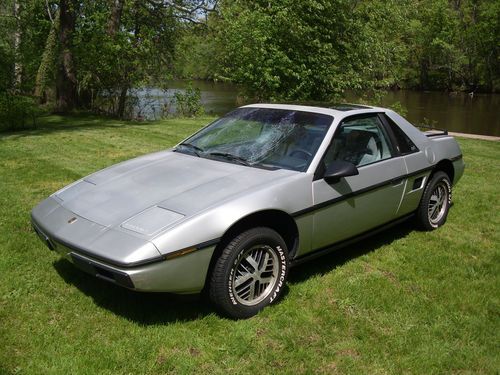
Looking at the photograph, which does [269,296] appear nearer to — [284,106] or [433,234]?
[284,106]

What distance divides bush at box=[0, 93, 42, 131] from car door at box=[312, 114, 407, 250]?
408 inches

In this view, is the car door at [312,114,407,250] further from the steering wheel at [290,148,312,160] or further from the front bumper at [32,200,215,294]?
the front bumper at [32,200,215,294]

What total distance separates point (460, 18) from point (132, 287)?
61909 millimetres

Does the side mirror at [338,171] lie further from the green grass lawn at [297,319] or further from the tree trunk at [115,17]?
the tree trunk at [115,17]

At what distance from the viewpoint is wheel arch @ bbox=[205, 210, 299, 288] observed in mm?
3432

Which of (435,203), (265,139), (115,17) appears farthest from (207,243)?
(115,17)

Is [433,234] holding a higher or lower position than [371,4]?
lower

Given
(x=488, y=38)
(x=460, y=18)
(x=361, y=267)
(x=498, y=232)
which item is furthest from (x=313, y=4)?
(x=460, y=18)

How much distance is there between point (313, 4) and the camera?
16094 mm

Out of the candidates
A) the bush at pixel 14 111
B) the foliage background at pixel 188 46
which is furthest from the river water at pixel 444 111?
the bush at pixel 14 111

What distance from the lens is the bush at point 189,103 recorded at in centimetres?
1947

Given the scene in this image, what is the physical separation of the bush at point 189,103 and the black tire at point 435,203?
48.0ft

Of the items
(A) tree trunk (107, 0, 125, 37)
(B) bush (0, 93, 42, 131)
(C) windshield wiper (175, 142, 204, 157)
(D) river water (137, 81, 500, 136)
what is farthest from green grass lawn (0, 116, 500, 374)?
(D) river water (137, 81, 500, 136)

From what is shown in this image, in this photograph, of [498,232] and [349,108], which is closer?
[349,108]
